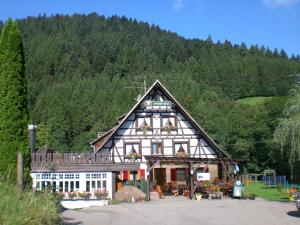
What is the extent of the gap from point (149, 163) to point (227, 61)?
8050cm

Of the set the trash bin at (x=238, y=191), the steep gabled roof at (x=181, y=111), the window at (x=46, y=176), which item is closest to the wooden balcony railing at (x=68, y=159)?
the window at (x=46, y=176)

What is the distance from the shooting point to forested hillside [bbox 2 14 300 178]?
2594 inches

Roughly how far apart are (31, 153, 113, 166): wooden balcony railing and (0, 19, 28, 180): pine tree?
10.9 meters

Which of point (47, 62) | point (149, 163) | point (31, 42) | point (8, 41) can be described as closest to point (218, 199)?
point (149, 163)

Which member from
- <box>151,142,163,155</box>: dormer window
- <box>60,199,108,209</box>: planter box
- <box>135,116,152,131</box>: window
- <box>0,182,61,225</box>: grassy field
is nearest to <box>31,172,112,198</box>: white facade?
<box>60,199,108,209</box>: planter box

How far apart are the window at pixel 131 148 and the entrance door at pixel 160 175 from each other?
2.52 m

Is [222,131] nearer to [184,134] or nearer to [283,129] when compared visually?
[184,134]

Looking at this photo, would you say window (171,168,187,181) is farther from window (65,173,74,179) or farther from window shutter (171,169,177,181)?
window (65,173,74,179)

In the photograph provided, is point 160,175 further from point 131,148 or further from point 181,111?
point 181,111

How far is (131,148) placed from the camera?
36156mm

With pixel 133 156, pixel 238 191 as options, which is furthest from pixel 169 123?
pixel 238 191

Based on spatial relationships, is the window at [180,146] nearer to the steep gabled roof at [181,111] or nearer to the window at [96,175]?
the steep gabled roof at [181,111]

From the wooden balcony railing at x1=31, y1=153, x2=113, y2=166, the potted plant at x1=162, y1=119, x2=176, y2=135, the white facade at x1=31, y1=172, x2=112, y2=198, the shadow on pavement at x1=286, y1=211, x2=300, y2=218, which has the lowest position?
the shadow on pavement at x1=286, y1=211, x2=300, y2=218

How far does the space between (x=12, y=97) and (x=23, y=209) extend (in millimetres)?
9274
